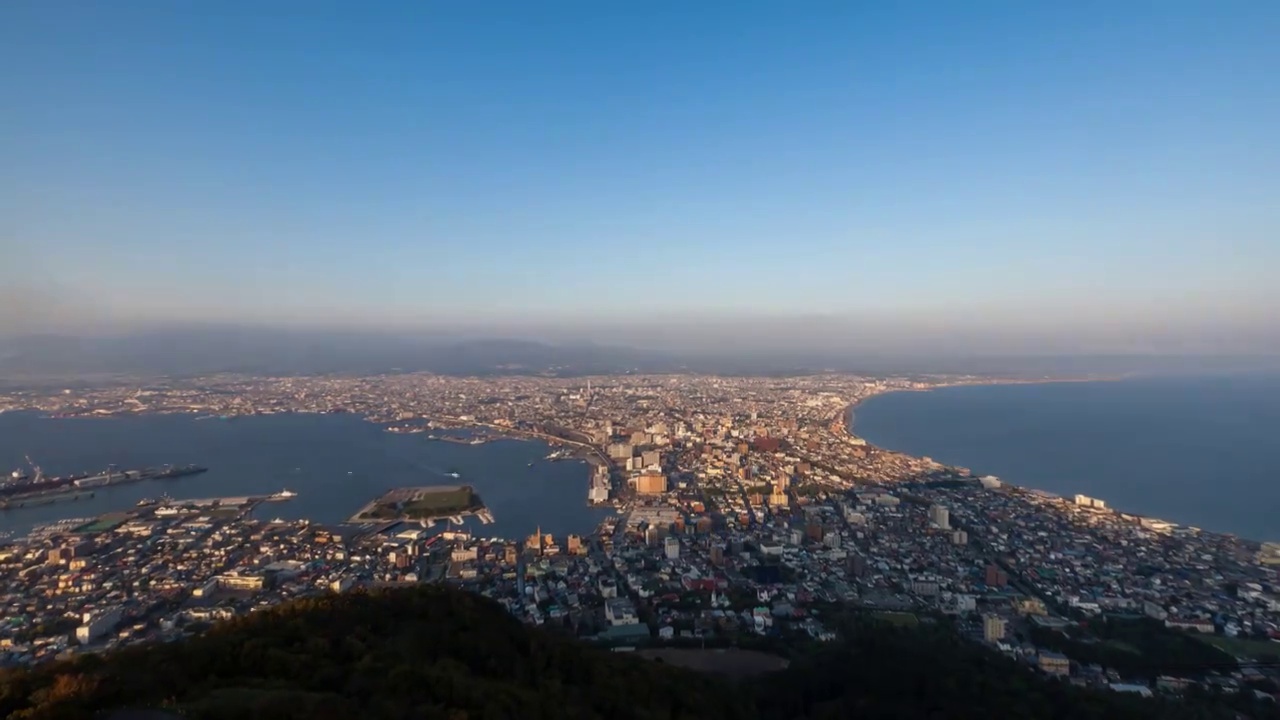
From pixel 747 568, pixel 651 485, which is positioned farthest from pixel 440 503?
pixel 747 568

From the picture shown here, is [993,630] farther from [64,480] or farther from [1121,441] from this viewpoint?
[1121,441]

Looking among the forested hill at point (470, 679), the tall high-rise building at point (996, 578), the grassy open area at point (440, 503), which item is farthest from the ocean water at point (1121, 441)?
the grassy open area at point (440, 503)

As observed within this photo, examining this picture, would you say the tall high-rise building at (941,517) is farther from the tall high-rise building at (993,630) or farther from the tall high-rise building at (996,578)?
the tall high-rise building at (993,630)

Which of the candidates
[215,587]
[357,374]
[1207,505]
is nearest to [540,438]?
[215,587]

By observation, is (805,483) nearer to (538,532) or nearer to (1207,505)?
(538,532)

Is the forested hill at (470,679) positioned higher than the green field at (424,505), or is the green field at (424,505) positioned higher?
the forested hill at (470,679)

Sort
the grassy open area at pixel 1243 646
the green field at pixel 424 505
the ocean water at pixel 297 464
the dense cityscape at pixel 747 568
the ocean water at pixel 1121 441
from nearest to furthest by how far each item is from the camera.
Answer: the grassy open area at pixel 1243 646, the dense cityscape at pixel 747 568, the green field at pixel 424 505, the ocean water at pixel 297 464, the ocean water at pixel 1121 441

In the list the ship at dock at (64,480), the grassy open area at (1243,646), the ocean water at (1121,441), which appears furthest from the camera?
the ocean water at (1121,441)
